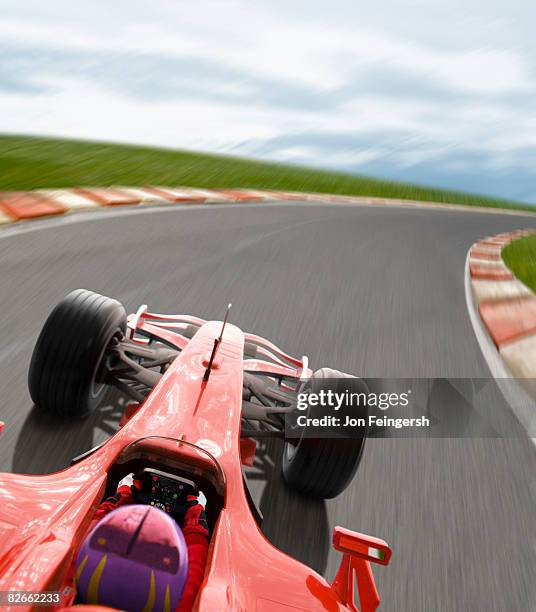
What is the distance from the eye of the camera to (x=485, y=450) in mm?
3848

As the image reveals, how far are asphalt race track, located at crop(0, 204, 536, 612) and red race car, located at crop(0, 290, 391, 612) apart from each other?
30 cm

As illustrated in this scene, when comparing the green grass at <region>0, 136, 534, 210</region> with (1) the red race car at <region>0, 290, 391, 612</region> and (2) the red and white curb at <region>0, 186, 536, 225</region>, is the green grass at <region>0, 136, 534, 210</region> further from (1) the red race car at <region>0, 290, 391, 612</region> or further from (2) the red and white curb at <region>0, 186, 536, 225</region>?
(1) the red race car at <region>0, 290, 391, 612</region>

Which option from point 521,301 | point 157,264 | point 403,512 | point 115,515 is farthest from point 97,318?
point 521,301

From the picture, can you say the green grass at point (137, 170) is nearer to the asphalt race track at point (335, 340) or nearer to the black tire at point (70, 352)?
the asphalt race track at point (335, 340)

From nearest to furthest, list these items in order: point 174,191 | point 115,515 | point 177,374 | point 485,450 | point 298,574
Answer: point 115,515
point 298,574
point 177,374
point 485,450
point 174,191

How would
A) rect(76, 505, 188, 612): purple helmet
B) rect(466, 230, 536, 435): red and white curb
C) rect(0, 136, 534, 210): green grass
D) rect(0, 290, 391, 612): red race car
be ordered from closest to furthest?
1. rect(76, 505, 188, 612): purple helmet
2. rect(0, 290, 391, 612): red race car
3. rect(466, 230, 536, 435): red and white curb
4. rect(0, 136, 534, 210): green grass

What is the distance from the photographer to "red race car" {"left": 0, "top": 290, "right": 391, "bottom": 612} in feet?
5.68

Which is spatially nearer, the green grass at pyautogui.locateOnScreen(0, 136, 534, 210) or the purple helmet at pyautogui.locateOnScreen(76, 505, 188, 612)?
the purple helmet at pyautogui.locateOnScreen(76, 505, 188, 612)

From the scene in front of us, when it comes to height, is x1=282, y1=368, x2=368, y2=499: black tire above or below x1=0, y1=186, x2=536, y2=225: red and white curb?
below

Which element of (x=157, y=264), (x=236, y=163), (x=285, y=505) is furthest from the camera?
(x=236, y=163)

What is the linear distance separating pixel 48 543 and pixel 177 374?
1.16m

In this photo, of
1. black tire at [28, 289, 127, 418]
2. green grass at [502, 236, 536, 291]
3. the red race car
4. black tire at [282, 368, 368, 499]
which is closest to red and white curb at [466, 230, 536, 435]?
green grass at [502, 236, 536, 291]

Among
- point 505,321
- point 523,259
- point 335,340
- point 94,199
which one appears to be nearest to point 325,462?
point 335,340

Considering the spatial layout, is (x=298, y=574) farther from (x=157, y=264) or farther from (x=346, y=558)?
(x=157, y=264)
